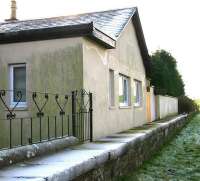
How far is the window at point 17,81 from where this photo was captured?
11.6 metres

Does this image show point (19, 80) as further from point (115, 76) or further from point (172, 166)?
point (172, 166)

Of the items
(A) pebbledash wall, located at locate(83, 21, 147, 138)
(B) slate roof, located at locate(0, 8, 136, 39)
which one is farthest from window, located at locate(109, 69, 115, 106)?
(B) slate roof, located at locate(0, 8, 136, 39)

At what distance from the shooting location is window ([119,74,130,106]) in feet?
49.3

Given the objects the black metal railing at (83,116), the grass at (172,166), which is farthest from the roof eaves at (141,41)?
the black metal railing at (83,116)

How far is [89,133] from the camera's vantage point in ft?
34.9

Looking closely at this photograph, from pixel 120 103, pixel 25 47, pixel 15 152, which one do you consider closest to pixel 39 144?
pixel 15 152

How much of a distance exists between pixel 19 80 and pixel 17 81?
0.23 feet

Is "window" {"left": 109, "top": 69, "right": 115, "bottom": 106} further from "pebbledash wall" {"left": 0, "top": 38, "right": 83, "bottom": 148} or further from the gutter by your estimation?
"pebbledash wall" {"left": 0, "top": 38, "right": 83, "bottom": 148}

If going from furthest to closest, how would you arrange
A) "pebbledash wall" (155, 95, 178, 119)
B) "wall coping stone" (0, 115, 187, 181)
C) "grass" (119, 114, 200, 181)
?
"pebbledash wall" (155, 95, 178, 119)
"grass" (119, 114, 200, 181)
"wall coping stone" (0, 115, 187, 181)

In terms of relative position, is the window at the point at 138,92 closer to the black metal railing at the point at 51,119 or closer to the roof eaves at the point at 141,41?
the roof eaves at the point at 141,41

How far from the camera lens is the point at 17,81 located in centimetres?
1168

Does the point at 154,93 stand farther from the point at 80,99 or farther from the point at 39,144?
the point at 39,144

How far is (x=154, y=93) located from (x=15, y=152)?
61.3ft

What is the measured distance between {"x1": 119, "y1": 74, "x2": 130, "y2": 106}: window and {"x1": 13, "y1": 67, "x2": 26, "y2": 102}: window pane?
436 cm
